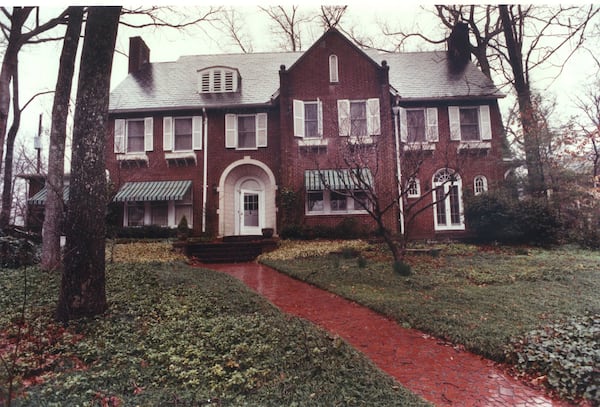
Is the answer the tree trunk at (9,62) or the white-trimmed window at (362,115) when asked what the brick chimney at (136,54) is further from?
the white-trimmed window at (362,115)

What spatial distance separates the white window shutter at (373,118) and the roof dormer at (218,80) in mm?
5051

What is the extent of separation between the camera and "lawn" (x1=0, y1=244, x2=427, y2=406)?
220cm

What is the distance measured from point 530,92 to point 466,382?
385 inches

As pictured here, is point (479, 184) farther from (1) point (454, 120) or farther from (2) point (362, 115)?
(2) point (362, 115)

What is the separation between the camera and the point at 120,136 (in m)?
11.7

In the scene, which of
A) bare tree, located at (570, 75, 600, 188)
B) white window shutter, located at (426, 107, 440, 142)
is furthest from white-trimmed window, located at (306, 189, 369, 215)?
bare tree, located at (570, 75, 600, 188)

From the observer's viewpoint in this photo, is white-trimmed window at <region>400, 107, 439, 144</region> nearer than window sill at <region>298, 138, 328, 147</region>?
No

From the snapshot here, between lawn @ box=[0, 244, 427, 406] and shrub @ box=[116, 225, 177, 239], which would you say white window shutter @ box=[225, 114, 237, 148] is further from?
lawn @ box=[0, 244, 427, 406]

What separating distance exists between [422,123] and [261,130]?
5651 millimetres

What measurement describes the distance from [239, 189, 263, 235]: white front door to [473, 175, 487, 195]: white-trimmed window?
743 centimetres

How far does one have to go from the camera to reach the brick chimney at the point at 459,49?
512 inches

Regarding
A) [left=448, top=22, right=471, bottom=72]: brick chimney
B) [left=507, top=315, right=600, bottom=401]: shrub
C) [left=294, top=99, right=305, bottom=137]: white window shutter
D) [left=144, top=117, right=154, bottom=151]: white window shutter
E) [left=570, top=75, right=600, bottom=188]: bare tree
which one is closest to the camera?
[left=507, top=315, right=600, bottom=401]: shrub

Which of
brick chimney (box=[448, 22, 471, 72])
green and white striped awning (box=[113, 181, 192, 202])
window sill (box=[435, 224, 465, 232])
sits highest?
brick chimney (box=[448, 22, 471, 72])

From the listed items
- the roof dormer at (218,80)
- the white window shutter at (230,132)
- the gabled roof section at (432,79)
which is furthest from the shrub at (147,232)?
the gabled roof section at (432,79)
